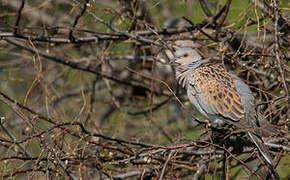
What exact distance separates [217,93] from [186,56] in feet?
2.05

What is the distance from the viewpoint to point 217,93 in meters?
3.77

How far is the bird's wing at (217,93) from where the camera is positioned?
3.66m

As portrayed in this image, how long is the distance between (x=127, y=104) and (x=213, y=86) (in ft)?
6.83

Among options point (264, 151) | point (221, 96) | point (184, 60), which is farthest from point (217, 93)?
point (264, 151)

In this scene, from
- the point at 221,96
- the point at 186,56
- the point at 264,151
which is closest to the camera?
the point at 264,151

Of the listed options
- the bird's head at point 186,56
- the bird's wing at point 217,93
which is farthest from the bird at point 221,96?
the bird's head at point 186,56

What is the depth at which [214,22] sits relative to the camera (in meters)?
4.09

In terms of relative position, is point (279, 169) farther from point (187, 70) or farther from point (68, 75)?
point (68, 75)

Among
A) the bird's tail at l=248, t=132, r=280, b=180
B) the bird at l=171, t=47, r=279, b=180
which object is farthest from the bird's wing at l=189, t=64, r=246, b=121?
the bird's tail at l=248, t=132, r=280, b=180

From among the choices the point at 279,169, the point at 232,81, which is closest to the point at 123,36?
the point at 232,81

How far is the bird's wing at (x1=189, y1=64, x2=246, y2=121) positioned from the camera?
3.66m

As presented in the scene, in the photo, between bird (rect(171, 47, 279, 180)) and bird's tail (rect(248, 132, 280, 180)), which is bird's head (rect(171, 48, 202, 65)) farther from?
bird's tail (rect(248, 132, 280, 180))

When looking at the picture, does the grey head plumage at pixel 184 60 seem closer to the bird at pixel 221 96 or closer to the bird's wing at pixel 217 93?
the bird at pixel 221 96

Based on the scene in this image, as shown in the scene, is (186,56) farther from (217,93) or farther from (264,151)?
(264,151)
